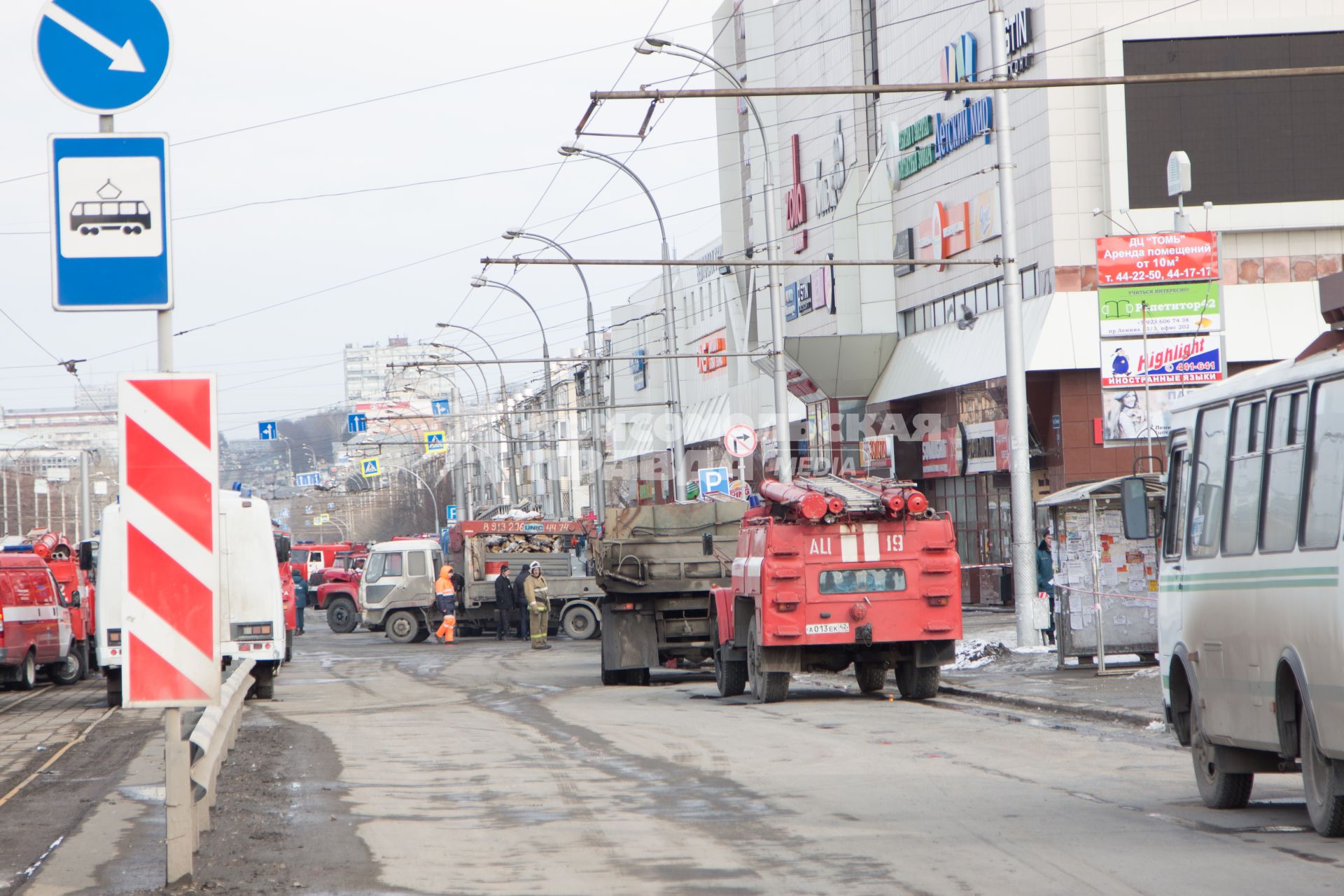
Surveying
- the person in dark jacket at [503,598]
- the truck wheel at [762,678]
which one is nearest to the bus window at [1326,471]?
the truck wheel at [762,678]

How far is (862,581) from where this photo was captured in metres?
18.6

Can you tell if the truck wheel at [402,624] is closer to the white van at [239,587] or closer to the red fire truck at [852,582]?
the white van at [239,587]

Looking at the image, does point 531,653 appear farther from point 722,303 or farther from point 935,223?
point 722,303

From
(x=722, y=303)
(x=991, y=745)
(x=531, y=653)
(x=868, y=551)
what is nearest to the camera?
(x=991, y=745)

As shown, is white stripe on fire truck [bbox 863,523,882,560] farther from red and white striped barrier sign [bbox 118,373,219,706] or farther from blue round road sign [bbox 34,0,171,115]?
blue round road sign [bbox 34,0,171,115]

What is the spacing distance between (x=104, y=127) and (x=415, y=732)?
9.85 metres

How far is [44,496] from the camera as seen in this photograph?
13212 centimetres

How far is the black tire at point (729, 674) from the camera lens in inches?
799

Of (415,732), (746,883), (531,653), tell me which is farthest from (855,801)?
(531,653)

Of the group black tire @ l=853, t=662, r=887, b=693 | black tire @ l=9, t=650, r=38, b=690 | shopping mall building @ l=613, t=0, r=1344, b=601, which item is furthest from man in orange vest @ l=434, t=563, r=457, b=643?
black tire @ l=853, t=662, r=887, b=693

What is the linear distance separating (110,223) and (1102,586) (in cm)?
1504

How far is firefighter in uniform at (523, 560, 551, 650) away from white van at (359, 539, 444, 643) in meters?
5.69

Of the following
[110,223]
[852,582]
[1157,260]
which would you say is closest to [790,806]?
[110,223]

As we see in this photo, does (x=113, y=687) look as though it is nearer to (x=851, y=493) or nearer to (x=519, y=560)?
(x=851, y=493)
